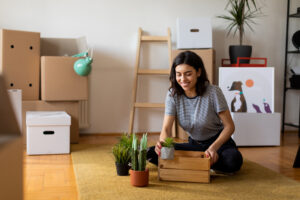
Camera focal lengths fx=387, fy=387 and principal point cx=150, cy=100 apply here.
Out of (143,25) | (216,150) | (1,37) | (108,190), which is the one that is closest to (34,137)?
(1,37)

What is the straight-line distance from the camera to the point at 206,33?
3.47 metres

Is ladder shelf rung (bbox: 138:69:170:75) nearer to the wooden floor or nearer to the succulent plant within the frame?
the wooden floor

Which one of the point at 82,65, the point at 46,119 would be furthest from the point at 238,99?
the point at 46,119


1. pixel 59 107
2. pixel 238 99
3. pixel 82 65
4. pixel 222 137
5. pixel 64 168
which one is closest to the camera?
pixel 222 137

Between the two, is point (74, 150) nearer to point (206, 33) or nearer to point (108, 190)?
point (108, 190)

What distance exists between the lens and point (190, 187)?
1.83 m

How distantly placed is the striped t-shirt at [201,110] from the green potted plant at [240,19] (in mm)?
1457

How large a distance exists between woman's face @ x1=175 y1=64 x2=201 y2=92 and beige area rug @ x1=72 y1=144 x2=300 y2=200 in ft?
1.65

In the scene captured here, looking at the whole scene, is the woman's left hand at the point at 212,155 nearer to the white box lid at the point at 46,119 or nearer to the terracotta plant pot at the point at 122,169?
the terracotta plant pot at the point at 122,169

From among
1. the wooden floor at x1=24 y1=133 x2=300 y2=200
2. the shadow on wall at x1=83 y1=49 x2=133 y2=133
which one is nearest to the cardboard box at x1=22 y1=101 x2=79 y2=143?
the wooden floor at x1=24 y1=133 x2=300 y2=200

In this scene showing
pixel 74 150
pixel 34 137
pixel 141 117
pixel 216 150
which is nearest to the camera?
pixel 216 150

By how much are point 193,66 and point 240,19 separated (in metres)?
1.68

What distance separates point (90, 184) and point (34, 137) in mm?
950

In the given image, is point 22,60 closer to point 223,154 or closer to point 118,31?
point 118,31
